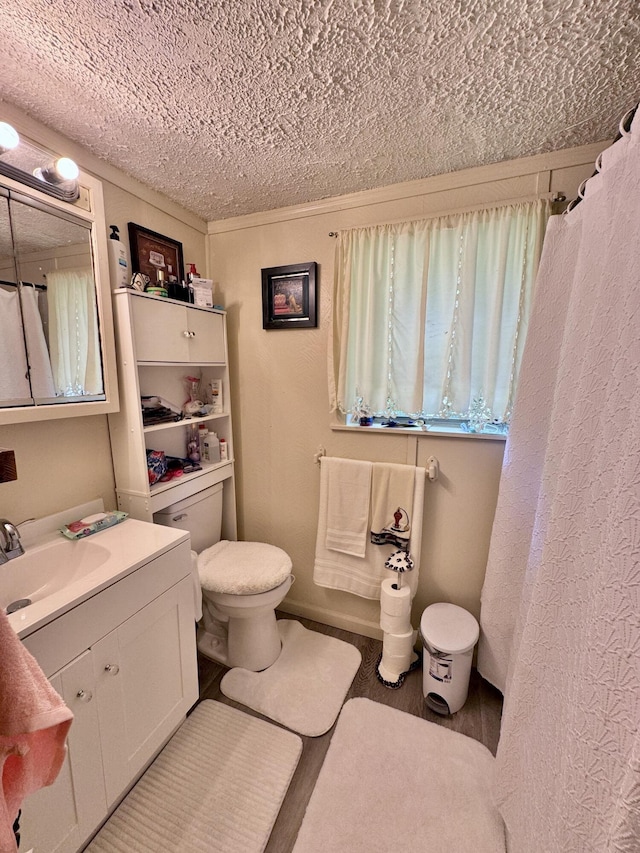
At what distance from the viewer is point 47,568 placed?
118cm

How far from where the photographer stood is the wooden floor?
113cm

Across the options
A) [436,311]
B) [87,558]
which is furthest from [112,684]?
[436,311]

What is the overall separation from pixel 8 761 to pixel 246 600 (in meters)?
0.97

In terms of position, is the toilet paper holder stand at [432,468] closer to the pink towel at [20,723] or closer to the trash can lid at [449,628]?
the trash can lid at [449,628]

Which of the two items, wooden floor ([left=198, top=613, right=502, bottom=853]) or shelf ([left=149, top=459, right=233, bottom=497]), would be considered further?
shelf ([left=149, top=459, right=233, bottom=497])

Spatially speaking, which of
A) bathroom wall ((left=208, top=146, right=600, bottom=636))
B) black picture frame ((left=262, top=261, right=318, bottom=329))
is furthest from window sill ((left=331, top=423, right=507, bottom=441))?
black picture frame ((left=262, top=261, right=318, bottom=329))

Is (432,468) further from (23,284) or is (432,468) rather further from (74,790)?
(23,284)

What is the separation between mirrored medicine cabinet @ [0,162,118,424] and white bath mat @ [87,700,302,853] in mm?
1341

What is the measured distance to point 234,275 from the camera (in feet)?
6.30

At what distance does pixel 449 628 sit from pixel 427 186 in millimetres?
1934

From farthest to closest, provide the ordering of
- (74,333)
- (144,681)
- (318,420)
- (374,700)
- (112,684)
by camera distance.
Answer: (318,420)
(374,700)
(74,333)
(144,681)
(112,684)

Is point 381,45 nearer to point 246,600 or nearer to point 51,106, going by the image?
point 51,106

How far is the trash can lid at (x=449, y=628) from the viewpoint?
1416 millimetres

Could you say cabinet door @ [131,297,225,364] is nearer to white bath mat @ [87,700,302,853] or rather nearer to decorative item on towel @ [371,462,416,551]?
decorative item on towel @ [371,462,416,551]
